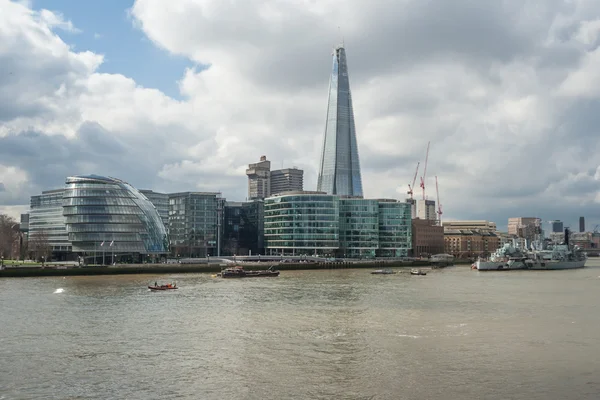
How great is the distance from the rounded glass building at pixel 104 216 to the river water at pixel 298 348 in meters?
73.2

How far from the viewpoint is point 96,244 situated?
137000mm

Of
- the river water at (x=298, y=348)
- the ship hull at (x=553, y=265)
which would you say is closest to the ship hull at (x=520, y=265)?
the ship hull at (x=553, y=265)

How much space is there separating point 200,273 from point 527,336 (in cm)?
9558

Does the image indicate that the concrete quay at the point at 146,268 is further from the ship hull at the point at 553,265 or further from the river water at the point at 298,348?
the river water at the point at 298,348

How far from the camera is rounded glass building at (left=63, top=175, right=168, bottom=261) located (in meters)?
136

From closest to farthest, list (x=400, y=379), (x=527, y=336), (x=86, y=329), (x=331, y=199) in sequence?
(x=400, y=379)
(x=527, y=336)
(x=86, y=329)
(x=331, y=199)

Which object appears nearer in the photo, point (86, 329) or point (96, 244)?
point (86, 329)

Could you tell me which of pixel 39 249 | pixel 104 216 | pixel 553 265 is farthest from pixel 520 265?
pixel 39 249

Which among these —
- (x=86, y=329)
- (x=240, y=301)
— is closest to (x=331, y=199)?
(x=240, y=301)

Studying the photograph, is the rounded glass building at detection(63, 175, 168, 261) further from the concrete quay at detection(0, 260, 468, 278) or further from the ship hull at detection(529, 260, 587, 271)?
the ship hull at detection(529, 260, 587, 271)

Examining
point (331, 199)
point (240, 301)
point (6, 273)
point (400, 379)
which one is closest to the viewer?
point (400, 379)

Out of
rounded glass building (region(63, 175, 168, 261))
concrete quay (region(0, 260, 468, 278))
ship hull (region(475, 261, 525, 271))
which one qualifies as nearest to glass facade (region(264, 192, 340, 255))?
concrete quay (region(0, 260, 468, 278))

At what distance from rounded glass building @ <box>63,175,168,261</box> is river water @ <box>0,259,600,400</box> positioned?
240ft

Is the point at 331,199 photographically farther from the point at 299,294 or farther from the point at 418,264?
the point at 299,294
